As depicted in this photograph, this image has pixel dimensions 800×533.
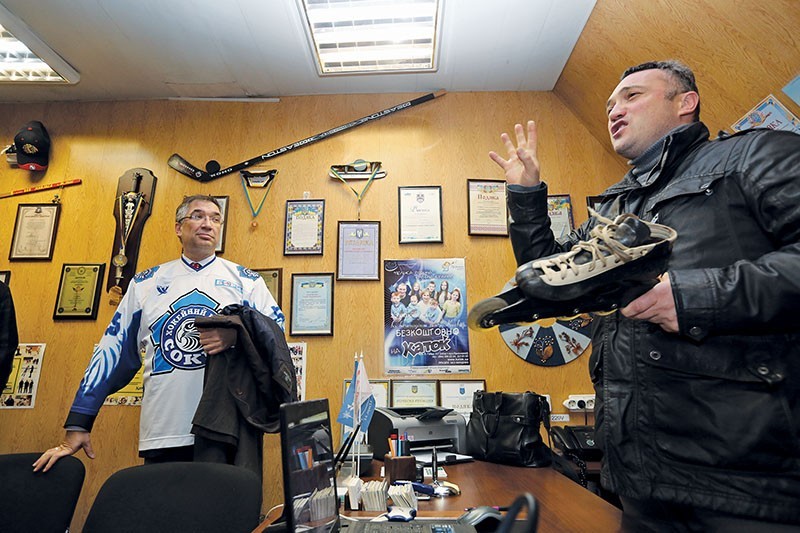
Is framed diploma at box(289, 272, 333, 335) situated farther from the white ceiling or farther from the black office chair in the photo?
the black office chair

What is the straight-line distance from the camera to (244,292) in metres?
2.00

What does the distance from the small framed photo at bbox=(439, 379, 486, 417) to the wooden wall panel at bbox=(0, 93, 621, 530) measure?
0.07 m

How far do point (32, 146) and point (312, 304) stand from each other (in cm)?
228

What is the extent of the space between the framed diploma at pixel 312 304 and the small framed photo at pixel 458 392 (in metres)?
0.78

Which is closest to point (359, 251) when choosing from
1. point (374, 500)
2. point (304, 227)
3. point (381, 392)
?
point (304, 227)

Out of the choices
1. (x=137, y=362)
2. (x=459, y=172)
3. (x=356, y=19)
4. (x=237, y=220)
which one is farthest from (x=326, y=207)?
(x=137, y=362)

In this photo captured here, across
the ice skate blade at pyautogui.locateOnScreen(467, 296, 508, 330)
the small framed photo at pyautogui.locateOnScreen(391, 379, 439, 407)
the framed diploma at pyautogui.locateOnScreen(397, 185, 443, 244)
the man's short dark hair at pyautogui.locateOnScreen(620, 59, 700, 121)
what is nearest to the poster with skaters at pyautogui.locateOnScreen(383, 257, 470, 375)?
the small framed photo at pyautogui.locateOnScreen(391, 379, 439, 407)

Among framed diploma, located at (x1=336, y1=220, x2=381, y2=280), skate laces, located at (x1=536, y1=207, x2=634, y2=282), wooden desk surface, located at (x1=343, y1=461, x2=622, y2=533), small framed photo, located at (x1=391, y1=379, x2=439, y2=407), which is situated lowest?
wooden desk surface, located at (x1=343, y1=461, x2=622, y2=533)

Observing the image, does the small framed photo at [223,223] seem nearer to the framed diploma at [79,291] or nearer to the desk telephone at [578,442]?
the framed diploma at [79,291]

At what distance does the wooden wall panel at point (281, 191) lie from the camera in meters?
2.63

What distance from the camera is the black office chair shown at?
1038 millimetres

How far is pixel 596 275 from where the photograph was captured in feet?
2.53

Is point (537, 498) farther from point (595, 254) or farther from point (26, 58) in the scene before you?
point (26, 58)

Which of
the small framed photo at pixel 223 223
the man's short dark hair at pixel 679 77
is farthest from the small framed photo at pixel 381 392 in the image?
the man's short dark hair at pixel 679 77
